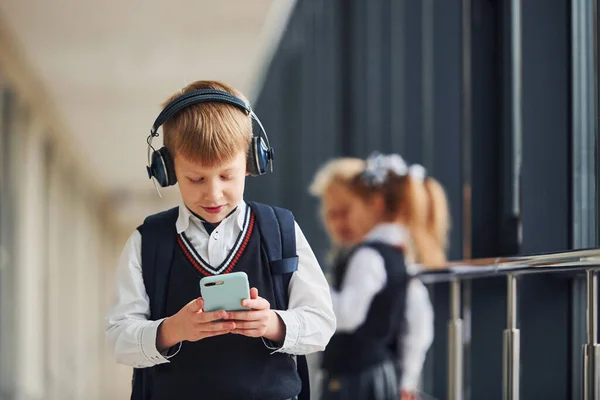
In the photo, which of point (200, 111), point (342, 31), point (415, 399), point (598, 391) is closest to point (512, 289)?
point (598, 391)

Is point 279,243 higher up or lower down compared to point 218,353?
higher up

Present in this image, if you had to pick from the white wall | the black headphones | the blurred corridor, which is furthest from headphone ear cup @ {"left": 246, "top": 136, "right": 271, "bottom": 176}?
the white wall

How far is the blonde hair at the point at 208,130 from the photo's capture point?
975mm

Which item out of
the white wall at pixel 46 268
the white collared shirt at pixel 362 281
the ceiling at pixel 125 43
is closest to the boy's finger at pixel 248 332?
the white collared shirt at pixel 362 281

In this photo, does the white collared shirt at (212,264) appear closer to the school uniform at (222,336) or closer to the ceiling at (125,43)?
the school uniform at (222,336)

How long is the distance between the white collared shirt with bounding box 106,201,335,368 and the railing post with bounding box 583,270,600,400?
2.13 feet

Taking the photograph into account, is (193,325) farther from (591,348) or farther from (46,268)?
(46,268)

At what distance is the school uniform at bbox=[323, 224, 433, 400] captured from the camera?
2572 millimetres

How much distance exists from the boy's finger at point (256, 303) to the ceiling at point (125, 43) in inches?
124

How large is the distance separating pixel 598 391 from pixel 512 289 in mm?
267

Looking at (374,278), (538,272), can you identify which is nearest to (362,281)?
(374,278)

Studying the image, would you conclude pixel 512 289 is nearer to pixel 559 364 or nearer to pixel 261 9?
pixel 559 364

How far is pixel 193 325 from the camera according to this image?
94cm

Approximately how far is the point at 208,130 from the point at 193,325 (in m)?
0.21
